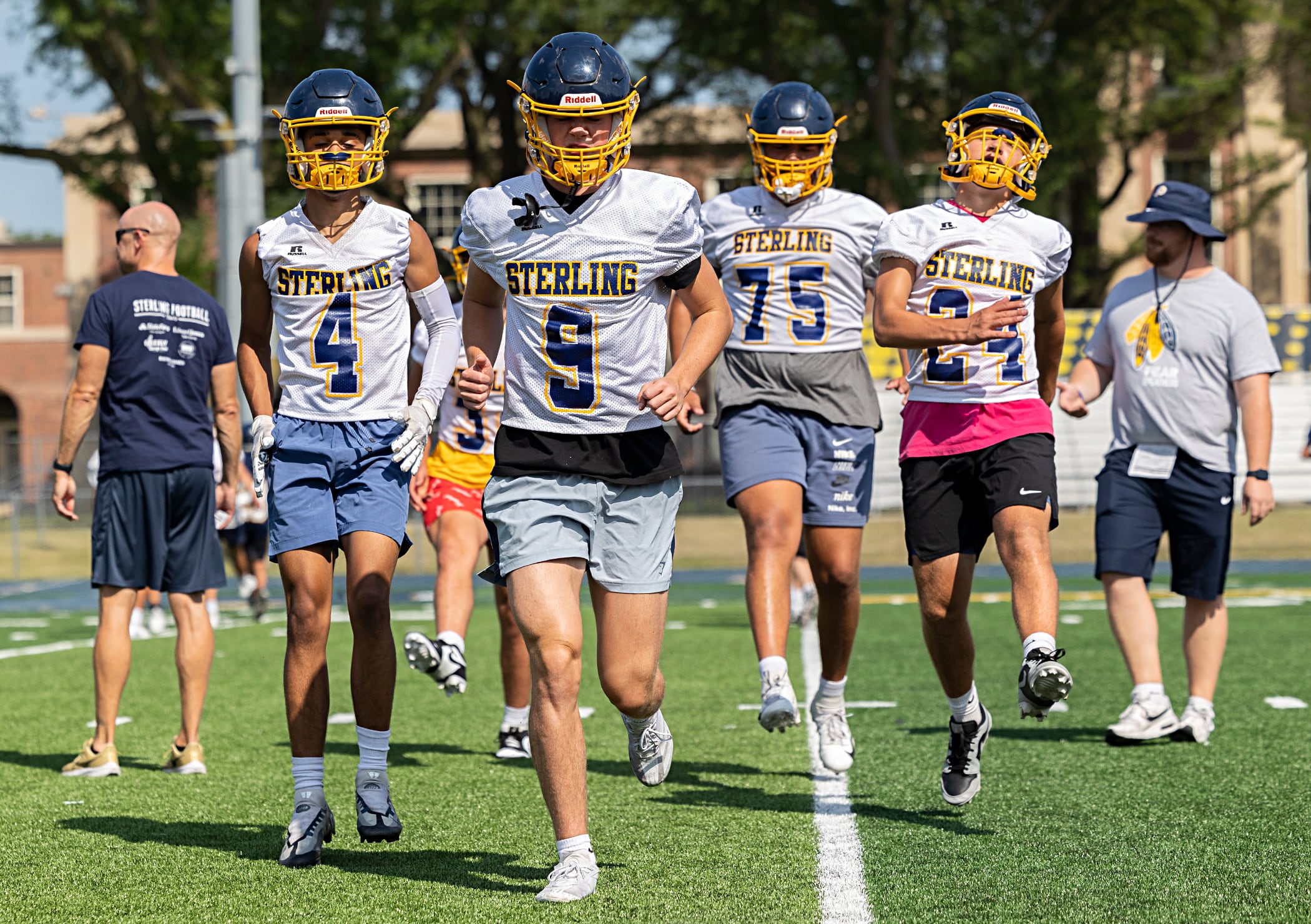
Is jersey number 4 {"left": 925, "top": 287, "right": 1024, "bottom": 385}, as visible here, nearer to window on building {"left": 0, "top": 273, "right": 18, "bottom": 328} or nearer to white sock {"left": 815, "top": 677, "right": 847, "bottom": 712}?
white sock {"left": 815, "top": 677, "right": 847, "bottom": 712}

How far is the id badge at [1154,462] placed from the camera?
7219 millimetres

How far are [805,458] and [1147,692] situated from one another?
1.94 m

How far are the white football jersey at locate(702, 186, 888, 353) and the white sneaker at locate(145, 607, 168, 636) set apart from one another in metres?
8.10

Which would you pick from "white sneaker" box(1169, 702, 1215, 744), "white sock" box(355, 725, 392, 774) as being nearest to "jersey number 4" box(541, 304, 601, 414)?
"white sock" box(355, 725, 392, 774)

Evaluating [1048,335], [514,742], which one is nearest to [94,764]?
[514,742]

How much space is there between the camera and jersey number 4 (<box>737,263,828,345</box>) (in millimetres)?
6473

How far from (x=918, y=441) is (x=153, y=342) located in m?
3.30

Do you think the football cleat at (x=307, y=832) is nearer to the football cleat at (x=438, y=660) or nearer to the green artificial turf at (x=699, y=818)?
the green artificial turf at (x=699, y=818)

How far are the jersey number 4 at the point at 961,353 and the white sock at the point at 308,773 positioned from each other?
236cm

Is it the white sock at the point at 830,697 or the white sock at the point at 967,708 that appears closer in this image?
the white sock at the point at 967,708

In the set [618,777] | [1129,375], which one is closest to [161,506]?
[618,777]

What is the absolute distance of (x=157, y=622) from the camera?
1335cm

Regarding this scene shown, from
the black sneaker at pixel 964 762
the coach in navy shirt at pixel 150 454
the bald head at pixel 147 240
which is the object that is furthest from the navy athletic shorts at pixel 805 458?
the bald head at pixel 147 240

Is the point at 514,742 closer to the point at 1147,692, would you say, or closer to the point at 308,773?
the point at 308,773
